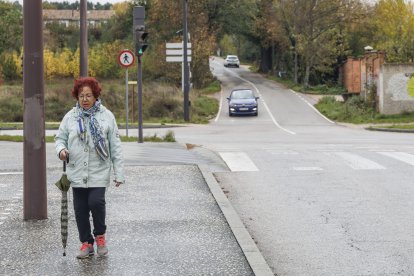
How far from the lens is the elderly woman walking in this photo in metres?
6.52

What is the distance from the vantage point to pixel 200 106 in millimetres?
43781

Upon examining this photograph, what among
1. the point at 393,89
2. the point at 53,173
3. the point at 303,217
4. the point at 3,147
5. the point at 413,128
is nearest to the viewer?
the point at 303,217

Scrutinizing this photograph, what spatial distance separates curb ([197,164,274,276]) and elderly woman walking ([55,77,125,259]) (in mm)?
1368

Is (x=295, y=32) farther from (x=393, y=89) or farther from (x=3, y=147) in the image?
(x=3, y=147)

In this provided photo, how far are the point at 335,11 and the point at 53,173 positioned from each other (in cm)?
4787

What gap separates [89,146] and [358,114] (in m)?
32.7

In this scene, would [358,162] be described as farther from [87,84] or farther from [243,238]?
[87,84]

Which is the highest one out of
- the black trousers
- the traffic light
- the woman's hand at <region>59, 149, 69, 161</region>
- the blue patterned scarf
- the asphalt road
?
the traffic light

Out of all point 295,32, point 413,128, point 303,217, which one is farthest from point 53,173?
point 295,32

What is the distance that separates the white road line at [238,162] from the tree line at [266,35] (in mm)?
30002

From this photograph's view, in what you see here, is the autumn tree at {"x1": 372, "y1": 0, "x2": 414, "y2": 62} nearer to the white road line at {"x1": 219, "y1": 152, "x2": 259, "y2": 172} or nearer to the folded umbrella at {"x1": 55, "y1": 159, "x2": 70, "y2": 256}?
the white road line at {"x1": 219, "y1": 152, "x2": 259, "y2": 172}

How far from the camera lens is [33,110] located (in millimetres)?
8234

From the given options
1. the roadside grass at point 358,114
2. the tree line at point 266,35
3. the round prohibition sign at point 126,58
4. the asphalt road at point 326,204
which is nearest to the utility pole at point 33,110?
the asphalt road at point 326,204

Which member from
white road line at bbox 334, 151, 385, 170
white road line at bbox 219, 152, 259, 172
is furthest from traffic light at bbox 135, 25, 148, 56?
white road line at bbox 334, 151, 385, 170
